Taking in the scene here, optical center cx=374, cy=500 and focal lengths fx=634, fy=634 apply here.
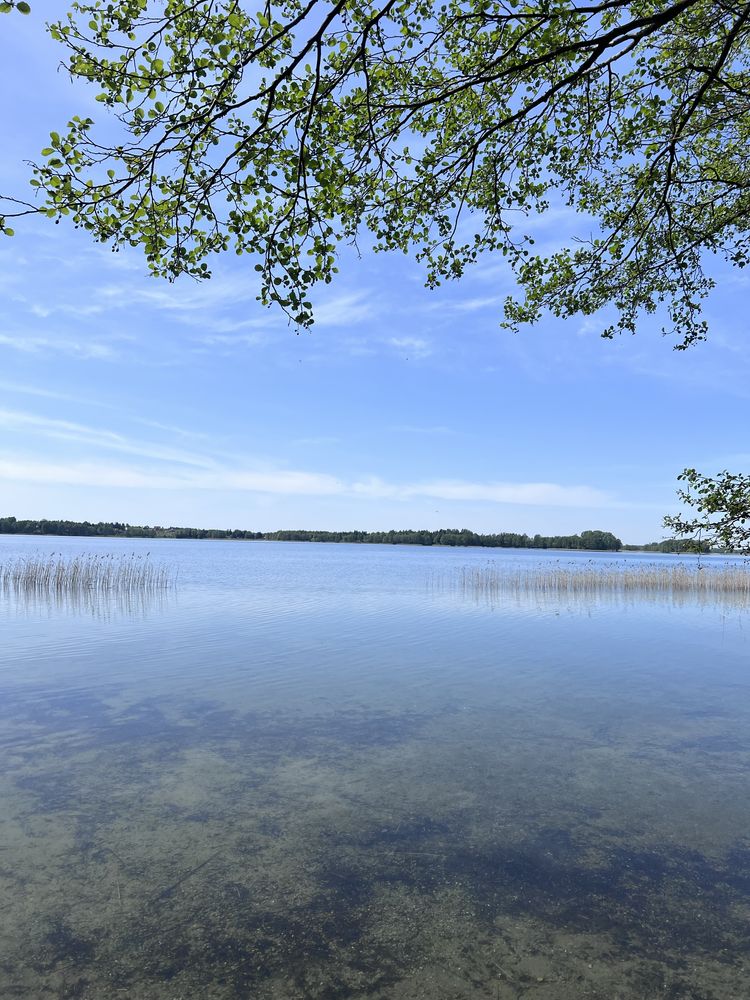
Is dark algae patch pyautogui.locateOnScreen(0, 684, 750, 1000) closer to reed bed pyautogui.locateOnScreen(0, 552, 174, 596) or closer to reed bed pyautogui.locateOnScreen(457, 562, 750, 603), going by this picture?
reed bed pyautogui.locateOnScreen(0, 552, 174, 596)

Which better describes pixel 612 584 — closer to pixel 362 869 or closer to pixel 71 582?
pixel 71 582

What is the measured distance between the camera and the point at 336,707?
985 cm

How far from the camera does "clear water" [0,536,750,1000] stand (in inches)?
153

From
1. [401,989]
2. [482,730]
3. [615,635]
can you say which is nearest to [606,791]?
[482,730]

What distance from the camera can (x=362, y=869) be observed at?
4.99 m

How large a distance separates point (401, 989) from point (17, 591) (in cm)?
2606

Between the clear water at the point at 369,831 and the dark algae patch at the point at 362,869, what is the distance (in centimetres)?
2

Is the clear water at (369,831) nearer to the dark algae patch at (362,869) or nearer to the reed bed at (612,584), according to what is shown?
the dark algae patch at (362,869)

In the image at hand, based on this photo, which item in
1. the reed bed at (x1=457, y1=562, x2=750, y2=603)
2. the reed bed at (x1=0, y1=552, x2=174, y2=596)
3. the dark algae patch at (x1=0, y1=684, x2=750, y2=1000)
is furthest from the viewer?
the reed bed at (x1=457, y1=562, x2=750, y2=603)

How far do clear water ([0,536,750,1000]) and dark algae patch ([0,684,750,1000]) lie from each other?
22mm

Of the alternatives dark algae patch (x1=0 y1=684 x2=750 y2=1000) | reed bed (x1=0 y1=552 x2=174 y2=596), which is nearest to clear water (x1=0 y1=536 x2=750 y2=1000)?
dark algae patch (x1=0 y1=684 x2=750 y2=1000)

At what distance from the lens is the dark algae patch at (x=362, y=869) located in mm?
3812

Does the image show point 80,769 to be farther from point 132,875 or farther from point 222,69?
point 222,69

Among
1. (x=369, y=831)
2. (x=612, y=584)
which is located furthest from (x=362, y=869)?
(x=612, y=584)
